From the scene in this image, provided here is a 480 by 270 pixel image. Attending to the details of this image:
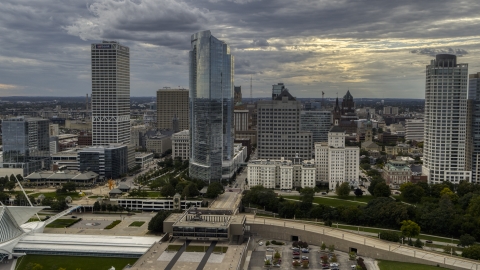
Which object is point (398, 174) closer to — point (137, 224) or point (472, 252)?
point (472, 252)

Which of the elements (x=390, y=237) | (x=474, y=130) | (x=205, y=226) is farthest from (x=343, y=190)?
(x=205, y=226)

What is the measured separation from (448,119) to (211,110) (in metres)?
46.4

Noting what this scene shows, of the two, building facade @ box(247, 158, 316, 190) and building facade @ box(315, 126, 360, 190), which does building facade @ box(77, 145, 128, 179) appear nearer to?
building facade @ box(247, 158, 316, 190)

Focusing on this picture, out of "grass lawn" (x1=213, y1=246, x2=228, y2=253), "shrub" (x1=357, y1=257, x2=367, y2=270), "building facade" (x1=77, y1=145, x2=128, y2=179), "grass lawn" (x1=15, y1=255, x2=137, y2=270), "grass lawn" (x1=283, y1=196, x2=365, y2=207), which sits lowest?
"grass lawn" (x1=15, y1=255, x2=137, y2=270)

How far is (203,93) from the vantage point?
3935 inches

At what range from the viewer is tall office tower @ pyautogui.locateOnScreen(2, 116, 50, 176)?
106 m

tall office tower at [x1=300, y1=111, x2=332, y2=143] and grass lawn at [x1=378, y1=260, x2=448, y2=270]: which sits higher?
tall office tower at [x1=300, y1=111, x2=332, y2=143]

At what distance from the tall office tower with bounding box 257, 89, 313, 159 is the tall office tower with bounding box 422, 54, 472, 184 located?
27670mm

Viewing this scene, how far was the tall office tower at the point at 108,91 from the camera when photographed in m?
117

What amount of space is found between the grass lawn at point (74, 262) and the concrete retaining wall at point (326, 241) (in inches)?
709

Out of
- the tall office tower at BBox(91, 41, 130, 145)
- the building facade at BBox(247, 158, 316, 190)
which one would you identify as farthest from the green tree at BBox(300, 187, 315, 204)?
the tall office tower at BBox(91, 41, 130, 145)

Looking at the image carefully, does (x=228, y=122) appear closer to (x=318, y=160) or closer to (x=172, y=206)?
(x=318, y=160)

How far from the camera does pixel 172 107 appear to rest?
182 meters

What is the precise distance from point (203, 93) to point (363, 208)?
43613 millimetres
